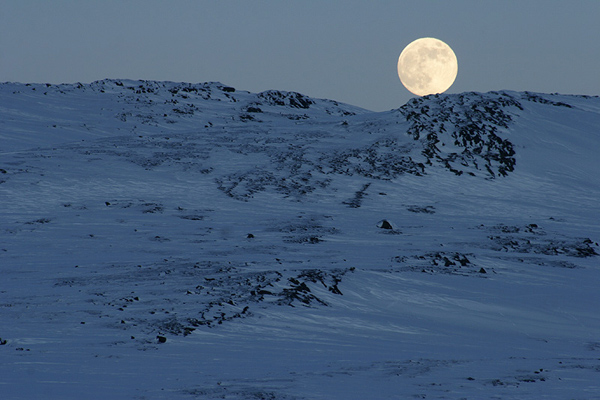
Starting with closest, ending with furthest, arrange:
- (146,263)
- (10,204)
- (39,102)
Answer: (146,263)
(10,204)
(39,102)

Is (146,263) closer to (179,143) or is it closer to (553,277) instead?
(553,277)

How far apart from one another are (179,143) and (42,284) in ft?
75.2

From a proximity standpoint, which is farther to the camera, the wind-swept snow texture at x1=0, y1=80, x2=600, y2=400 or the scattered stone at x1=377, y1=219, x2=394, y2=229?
the scattered stone at x1=377, y1=219, x2=394, y2=229

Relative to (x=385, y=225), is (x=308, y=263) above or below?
below

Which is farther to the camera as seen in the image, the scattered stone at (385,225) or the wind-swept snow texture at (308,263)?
the scattered stone at (385,225)

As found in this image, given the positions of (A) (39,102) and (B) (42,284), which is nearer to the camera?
(B) (42,284)

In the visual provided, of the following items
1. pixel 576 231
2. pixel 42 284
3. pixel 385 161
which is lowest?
pixel 42 284

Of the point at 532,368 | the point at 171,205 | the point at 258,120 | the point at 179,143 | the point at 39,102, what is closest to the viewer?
the point at 532,368

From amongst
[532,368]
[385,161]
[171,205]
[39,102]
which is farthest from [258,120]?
[532,368]

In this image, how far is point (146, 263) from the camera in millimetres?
14062

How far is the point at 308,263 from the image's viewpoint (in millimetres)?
14281

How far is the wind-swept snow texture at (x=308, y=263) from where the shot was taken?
7.79 meters

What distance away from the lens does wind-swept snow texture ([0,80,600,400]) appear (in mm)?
7793

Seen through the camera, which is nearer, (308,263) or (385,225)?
(308,263)
